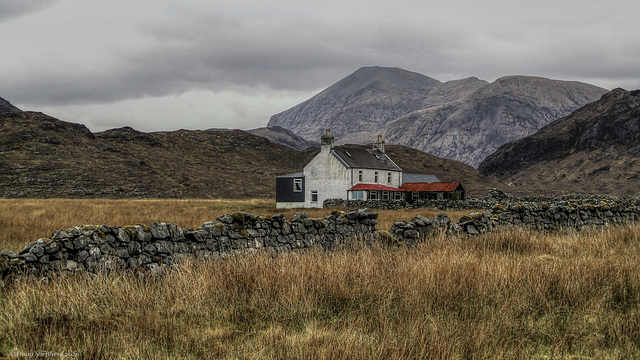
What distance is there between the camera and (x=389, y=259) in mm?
8578

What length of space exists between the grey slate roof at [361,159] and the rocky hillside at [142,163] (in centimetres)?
3077

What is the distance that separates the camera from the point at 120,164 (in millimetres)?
84625

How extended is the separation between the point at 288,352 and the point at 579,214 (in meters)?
17.4

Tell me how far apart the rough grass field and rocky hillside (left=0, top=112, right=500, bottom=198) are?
62734 mm

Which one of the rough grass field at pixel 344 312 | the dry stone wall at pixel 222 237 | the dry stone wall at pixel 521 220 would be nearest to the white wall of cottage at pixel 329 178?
the dry stone wall at pixel 521 220

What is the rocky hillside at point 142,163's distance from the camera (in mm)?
69562

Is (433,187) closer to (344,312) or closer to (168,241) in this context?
(168,241)

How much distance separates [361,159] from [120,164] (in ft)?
177

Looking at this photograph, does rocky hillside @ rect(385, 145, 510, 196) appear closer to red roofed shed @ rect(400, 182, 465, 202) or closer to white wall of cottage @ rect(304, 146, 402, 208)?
red roofed shed @ rect(400, 182, 465, 202)

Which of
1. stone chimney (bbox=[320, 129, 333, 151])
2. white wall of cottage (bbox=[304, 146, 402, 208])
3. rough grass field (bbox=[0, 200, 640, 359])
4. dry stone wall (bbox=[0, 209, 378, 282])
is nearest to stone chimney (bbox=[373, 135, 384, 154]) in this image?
white wall of cottage (bbox=[304, 146, 402, 208])

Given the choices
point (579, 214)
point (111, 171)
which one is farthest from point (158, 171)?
point (579, 214)

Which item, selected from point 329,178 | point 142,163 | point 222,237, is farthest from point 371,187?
point 142,163

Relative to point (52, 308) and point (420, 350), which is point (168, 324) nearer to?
point (52, 308)

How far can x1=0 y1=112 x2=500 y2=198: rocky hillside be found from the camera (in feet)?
228
